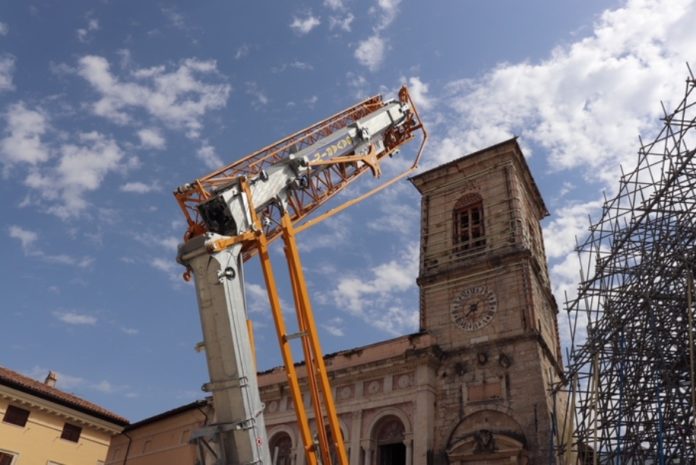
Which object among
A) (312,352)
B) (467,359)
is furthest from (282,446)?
(312,352)

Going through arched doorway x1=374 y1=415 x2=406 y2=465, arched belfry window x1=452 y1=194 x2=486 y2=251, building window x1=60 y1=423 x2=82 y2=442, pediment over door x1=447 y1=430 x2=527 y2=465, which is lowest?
pediment over door x1=447 y1=430 x2=527 y2=465

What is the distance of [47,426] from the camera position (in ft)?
97.1

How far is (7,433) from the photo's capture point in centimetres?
2783

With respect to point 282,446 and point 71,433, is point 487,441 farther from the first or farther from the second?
point 71,433

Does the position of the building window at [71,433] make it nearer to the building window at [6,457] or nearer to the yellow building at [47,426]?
the yellow building at [47,426]

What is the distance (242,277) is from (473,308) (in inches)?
622

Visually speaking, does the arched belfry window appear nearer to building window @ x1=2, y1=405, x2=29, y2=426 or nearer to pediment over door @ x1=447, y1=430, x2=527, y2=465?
pediment over door @ x1=447, y1=430, x2=527, y2=465

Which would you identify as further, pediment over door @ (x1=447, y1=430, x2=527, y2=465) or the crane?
pediment over door @ (x1=447, y1=430, x2=527, y2=465)

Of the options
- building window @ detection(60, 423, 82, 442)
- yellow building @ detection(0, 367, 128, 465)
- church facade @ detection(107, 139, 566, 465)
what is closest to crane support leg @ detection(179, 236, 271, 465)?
church facade @ detection(107, 139, 566, 465)

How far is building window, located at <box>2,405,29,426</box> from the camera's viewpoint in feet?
92.3

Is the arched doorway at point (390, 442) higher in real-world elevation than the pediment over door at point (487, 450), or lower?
higher

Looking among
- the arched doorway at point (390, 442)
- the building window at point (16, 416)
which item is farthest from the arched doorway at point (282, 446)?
the building window at point (16, 416)

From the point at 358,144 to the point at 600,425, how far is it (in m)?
12.8

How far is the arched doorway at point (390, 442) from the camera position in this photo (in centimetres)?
2403
